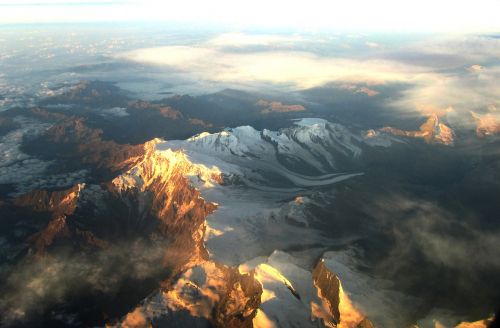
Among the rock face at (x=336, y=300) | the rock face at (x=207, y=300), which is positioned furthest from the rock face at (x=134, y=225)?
the rock face at (x=336, y=300)

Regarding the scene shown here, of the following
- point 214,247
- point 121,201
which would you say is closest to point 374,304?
point 214,247

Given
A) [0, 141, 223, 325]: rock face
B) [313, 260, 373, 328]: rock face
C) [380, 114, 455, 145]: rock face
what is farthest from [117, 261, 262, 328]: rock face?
[380, 114, 455, 145]: rock face

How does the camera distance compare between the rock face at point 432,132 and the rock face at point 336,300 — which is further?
the rock face at point 432,132

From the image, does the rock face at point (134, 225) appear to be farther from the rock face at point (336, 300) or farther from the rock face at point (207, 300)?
the rock face at point (336, 300)

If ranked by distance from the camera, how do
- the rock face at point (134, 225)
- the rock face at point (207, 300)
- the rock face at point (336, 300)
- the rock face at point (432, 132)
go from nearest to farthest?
the rock face at point (336, 300) < the rock face at point (207, 300) < the rock face at point (134, 225) < the rock face at point (432, 132)

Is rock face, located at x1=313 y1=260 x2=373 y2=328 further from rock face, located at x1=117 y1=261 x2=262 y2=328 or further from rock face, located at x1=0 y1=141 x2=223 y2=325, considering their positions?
rock face, located at x1=0 y1=141 x2=223 y2=325

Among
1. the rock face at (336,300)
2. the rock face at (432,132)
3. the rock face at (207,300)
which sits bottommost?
the rock face at (432,132)

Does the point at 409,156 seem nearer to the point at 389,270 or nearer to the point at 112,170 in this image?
the point at 389,270

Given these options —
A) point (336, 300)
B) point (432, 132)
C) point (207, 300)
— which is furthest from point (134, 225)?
point (432, 132)

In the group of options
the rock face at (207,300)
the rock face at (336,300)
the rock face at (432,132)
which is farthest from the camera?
the rock face at (432,132)

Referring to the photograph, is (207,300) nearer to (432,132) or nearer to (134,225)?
(134,225)

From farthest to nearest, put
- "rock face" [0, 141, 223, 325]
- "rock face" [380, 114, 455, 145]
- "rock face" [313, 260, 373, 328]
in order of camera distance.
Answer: "rock face" [380, 114, 455, 145] < "rock face" [0, 141, 223, 325] < "rock face" [313, 260, 373, 328]
